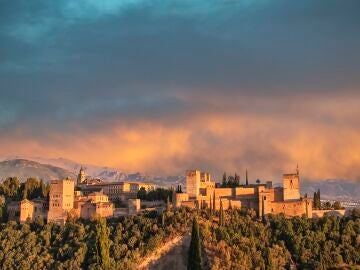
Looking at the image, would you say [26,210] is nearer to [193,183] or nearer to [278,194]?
[193,183]

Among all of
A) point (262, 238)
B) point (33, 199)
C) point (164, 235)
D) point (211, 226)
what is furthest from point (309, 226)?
point (33, 199)

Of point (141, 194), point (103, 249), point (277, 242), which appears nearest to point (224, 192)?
point (277, 242)

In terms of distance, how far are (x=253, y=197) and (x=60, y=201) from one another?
2255 cm

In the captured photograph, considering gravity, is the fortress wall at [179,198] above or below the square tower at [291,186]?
below

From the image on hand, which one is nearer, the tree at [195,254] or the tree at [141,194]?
the tree at [195,254]

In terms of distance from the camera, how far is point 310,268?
64.6m

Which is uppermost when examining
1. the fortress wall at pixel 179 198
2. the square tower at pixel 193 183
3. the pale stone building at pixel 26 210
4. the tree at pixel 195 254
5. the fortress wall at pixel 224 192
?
the square tower at pixel 193 183

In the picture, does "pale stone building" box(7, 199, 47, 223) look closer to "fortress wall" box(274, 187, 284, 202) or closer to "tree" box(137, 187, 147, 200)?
"tree" box(137, 187, 147, 200)

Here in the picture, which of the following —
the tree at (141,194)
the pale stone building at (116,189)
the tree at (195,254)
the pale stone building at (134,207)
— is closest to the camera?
the tree at (195,254)

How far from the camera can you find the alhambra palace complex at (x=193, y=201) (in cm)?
7369

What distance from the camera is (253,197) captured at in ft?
246

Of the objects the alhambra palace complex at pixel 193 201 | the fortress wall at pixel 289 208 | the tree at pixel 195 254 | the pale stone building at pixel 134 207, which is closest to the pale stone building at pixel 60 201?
the alhambra palace complex at pixel 193 201

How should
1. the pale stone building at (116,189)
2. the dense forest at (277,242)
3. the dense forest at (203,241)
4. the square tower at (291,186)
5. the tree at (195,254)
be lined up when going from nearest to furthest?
the tree at (195,254) → the dense forest at (203,241) → the dense forest at (277,242) → the square tower at (291,186) → the pale stone building at (116,189)

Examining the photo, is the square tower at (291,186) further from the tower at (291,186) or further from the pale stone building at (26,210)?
the pale stone building at (26,210)
